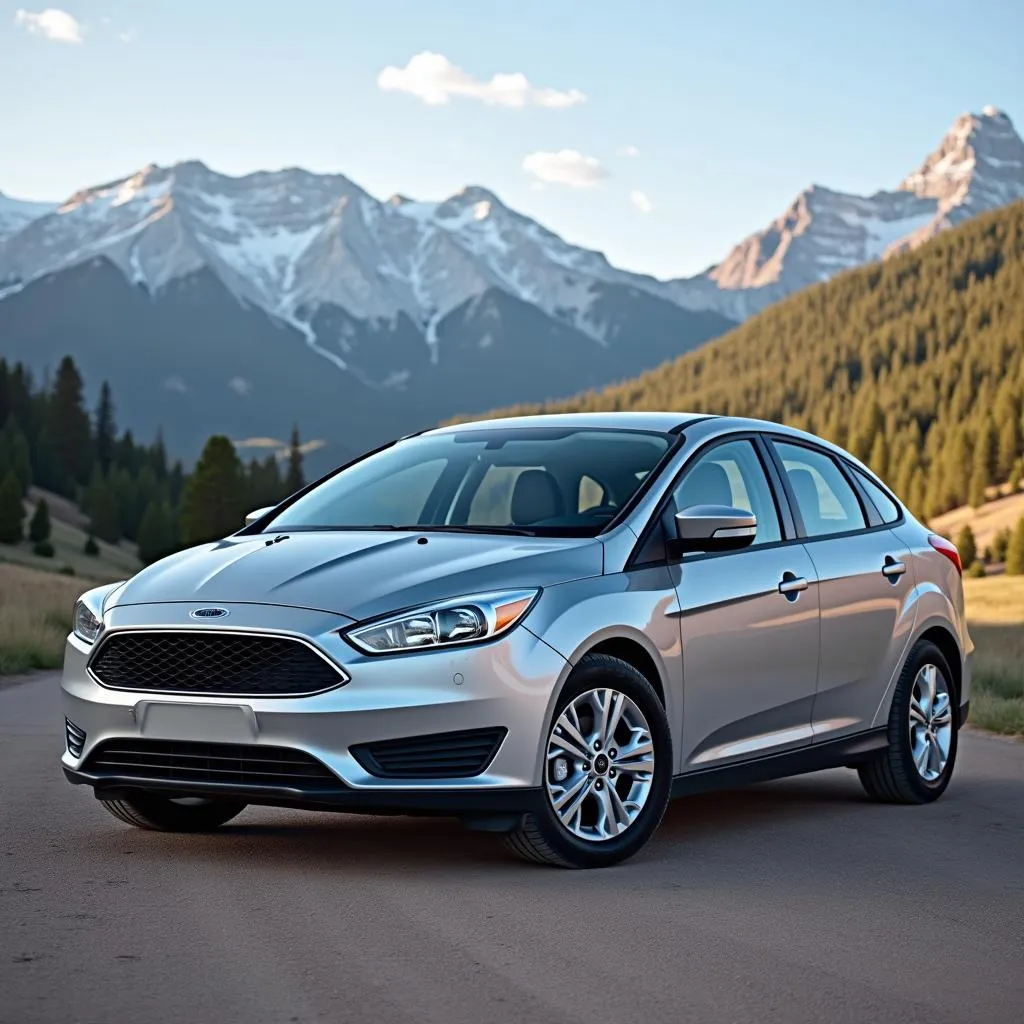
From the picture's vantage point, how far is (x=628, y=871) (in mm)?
6629

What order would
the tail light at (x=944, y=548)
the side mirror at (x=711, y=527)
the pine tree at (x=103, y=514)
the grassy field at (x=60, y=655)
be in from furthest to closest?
the pine tree at (x=103, y=514) < the grassy field at (x=60, y=655) < the tail light at (x=944, y=548) < the side mirror at (x=711, y=527)

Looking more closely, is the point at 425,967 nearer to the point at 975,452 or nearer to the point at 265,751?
the point at 265,751

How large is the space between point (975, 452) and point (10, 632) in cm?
14051

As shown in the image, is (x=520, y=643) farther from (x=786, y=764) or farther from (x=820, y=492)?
(x=820, y=492)

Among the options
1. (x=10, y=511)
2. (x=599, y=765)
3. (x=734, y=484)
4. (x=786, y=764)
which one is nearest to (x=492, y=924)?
(x=599, y=765)

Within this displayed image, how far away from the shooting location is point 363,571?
21.5 ft

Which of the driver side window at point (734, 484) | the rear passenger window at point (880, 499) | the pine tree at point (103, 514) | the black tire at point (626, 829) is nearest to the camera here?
the black tire at point (626, 829)

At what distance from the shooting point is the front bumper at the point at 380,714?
6098 mm

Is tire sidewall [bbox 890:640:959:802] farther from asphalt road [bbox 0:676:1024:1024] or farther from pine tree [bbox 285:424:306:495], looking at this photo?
pine tree [bbox 285:424:306:495]

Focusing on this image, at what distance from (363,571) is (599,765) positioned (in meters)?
1.18

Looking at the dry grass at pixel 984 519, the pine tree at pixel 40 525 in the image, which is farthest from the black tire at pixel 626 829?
the dry grass at pixel 984 519

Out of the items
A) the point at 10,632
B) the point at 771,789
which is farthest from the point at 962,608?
the point at 10,632

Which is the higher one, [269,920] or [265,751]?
[265,751]

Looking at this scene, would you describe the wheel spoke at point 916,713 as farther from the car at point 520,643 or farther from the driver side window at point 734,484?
the driver side window at point 734,484
